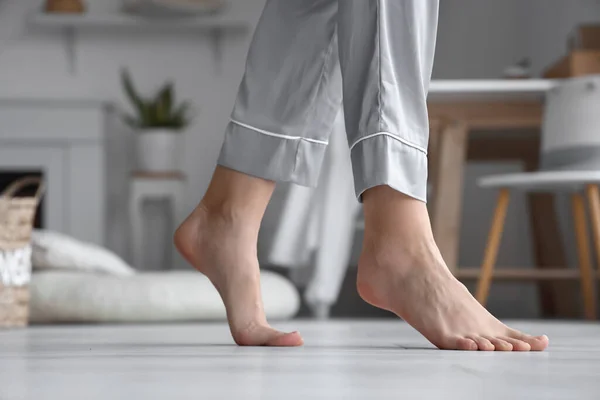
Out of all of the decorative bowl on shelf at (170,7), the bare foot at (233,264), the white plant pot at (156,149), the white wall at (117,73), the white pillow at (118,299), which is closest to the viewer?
the bare foot at (233,264)

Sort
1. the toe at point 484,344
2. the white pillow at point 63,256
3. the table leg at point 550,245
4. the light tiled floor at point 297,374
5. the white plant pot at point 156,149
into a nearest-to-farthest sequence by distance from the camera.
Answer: the light tiled floor at point 297,374 < the toe at point 484,344 < the white pillow at point 63,256 < the table leg at point 550,245 < the white plant pot at point 156,149

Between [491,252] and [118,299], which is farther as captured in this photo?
[491,252]

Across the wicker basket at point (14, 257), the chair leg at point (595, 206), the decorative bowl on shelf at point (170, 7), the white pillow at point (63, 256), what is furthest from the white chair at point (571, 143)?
the decorative bowl on shelf at point (170, 7)

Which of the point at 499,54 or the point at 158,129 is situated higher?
the point at 499,54

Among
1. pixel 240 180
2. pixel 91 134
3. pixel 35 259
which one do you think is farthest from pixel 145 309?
pixel 91 134

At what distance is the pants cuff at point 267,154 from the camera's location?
3.43 ft

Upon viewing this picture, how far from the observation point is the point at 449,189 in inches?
104

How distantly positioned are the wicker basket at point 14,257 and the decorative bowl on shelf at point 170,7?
6.47 ft

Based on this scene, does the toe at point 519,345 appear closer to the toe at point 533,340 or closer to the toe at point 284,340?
the toe at point 533,340

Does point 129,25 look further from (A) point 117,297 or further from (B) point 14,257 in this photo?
(B) point 14,257

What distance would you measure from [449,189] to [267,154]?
5.42 feet

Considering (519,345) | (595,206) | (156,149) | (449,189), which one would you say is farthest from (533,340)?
(156,149)

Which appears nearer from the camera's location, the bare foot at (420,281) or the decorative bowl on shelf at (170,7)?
the bare foot at (420,281)

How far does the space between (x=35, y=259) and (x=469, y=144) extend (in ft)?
5.01
